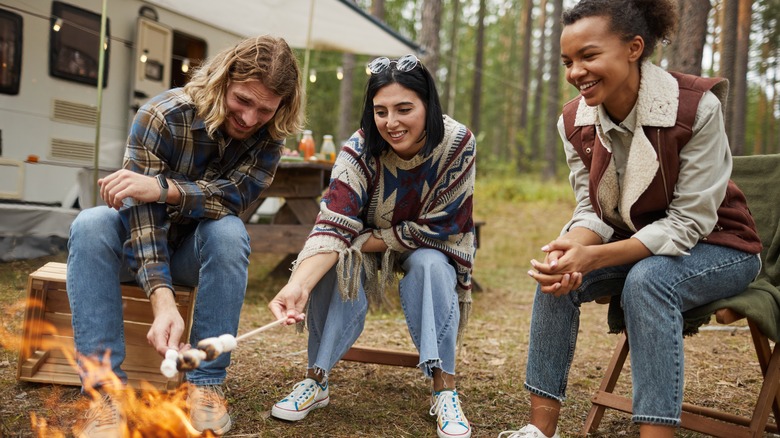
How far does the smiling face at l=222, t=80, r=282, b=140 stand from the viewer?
6.91 ft

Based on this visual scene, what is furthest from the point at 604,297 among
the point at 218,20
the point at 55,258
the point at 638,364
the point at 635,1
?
the point at 218,20

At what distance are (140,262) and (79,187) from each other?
2949 mm

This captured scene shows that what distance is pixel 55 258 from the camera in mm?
3980

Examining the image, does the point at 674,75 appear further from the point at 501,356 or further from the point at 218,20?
the point at 218,20

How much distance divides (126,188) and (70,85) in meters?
3.19

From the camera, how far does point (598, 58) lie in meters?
1.88

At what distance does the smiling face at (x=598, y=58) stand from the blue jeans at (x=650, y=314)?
0.52 metres

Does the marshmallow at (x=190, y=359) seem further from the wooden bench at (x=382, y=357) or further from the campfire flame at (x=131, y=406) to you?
the wooden bench at (x=382, y=357)

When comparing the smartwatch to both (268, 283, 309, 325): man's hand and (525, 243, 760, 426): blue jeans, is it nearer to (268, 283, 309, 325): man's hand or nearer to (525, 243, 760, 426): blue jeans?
(268, 283, 309, 325): man's hand

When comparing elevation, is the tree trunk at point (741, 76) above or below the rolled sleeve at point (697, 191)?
above

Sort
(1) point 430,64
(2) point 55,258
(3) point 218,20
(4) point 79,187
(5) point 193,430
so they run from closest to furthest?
(5) point 193,430 < (2) point 55,258 < (4) point 79,187 < (3) point 218,20 < (1) point 430,64

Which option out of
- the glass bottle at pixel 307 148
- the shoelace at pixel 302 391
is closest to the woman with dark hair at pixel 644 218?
the shoelace at pixel 302 391

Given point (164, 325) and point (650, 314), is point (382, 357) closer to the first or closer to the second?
point (164, 325)

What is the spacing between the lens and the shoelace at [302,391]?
228cm
